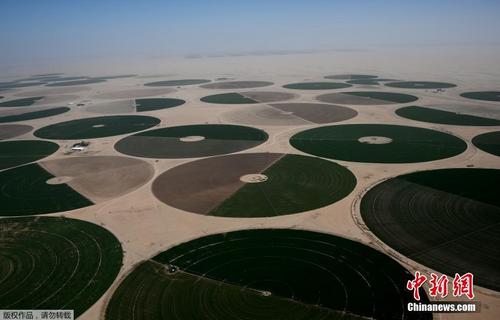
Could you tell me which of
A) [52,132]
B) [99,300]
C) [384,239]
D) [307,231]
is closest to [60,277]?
[99,300]

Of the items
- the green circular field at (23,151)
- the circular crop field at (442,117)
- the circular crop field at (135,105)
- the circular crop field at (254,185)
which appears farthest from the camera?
the circular crop field at (135,105)

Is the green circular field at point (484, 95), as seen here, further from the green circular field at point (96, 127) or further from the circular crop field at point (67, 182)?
the circular crop field at point (67, 182)

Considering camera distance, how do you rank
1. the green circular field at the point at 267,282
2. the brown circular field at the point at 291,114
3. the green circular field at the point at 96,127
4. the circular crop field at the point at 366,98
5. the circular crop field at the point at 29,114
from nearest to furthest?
the green circular field at the point at 267,282 → the green circular field at the point at 96,127 → the brown circular field at the point at 291,114 → the circular crop field at the point at 29,114 → the circular crop field at the point at 366,98

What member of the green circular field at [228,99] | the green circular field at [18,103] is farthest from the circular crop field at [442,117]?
the green circular field at [18,103]

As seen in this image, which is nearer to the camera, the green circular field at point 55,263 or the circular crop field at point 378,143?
the green circular field at point 55,263

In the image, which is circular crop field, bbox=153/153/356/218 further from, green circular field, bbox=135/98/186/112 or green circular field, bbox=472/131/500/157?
green circular field, bbox=135/98/186/112

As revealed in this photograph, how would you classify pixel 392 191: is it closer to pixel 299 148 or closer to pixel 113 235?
pixel 299 148
